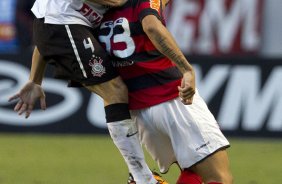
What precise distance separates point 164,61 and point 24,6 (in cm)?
1154

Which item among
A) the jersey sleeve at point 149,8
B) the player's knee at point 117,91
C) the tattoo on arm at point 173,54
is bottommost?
the player's knee at point 117,91

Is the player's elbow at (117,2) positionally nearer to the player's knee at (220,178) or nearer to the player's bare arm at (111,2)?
the player's bare arm at (111,2)

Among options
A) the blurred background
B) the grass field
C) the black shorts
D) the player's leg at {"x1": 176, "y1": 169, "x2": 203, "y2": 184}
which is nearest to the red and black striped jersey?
the black shorts

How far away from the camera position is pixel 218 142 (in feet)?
19.6

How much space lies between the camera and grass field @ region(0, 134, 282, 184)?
28.8 feet

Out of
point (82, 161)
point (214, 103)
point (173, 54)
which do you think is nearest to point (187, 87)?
point (173, 54)

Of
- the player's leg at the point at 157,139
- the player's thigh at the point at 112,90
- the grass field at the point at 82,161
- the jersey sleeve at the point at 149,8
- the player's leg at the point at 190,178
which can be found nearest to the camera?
the jersey sleeve at the point at 149,8

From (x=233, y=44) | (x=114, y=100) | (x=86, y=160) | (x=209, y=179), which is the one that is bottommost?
(x=233, y=44)

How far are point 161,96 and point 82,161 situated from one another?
4185 millimetres

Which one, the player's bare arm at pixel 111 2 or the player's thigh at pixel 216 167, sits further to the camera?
the player's thigh at pixel 216 167

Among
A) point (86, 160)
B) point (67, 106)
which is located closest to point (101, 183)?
point (86, 160)

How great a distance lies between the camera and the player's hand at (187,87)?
5574 millimetres

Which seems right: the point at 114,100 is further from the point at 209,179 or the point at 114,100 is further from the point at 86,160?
the point at 86,160

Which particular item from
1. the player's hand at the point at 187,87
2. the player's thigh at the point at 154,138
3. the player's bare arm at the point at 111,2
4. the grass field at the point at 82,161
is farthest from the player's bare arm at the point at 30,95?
the grass field at the point at 82,161
